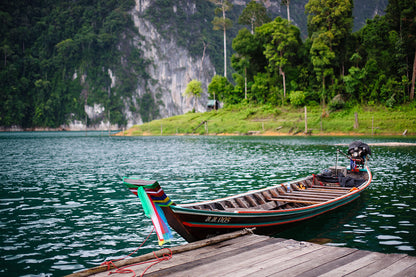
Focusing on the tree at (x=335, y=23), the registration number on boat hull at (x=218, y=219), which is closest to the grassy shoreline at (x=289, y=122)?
the tree at (x=335, y=23)

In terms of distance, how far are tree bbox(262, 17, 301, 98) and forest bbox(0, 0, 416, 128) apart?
0.21m

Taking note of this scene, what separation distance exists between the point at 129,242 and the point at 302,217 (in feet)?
17.0

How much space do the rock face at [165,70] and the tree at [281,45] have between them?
11270 cm

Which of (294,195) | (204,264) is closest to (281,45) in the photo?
(294,195)

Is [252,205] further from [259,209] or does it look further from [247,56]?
[247,56]

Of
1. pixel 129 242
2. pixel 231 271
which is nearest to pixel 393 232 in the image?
pixel 231 271

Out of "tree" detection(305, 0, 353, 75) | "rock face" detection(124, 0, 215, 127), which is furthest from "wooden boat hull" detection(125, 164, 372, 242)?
"rock face" detection(124, 0, 215, 127)

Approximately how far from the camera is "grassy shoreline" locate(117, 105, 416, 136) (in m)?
57.3

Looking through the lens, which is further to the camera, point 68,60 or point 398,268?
point 68,60

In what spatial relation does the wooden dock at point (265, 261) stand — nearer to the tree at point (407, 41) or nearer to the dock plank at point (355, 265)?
the dock plank at point (355, 265)

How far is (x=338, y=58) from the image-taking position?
6731cm

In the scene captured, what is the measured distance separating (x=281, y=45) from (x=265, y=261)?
6982cm

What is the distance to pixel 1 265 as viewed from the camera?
8328mm

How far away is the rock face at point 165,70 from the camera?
620 ft
